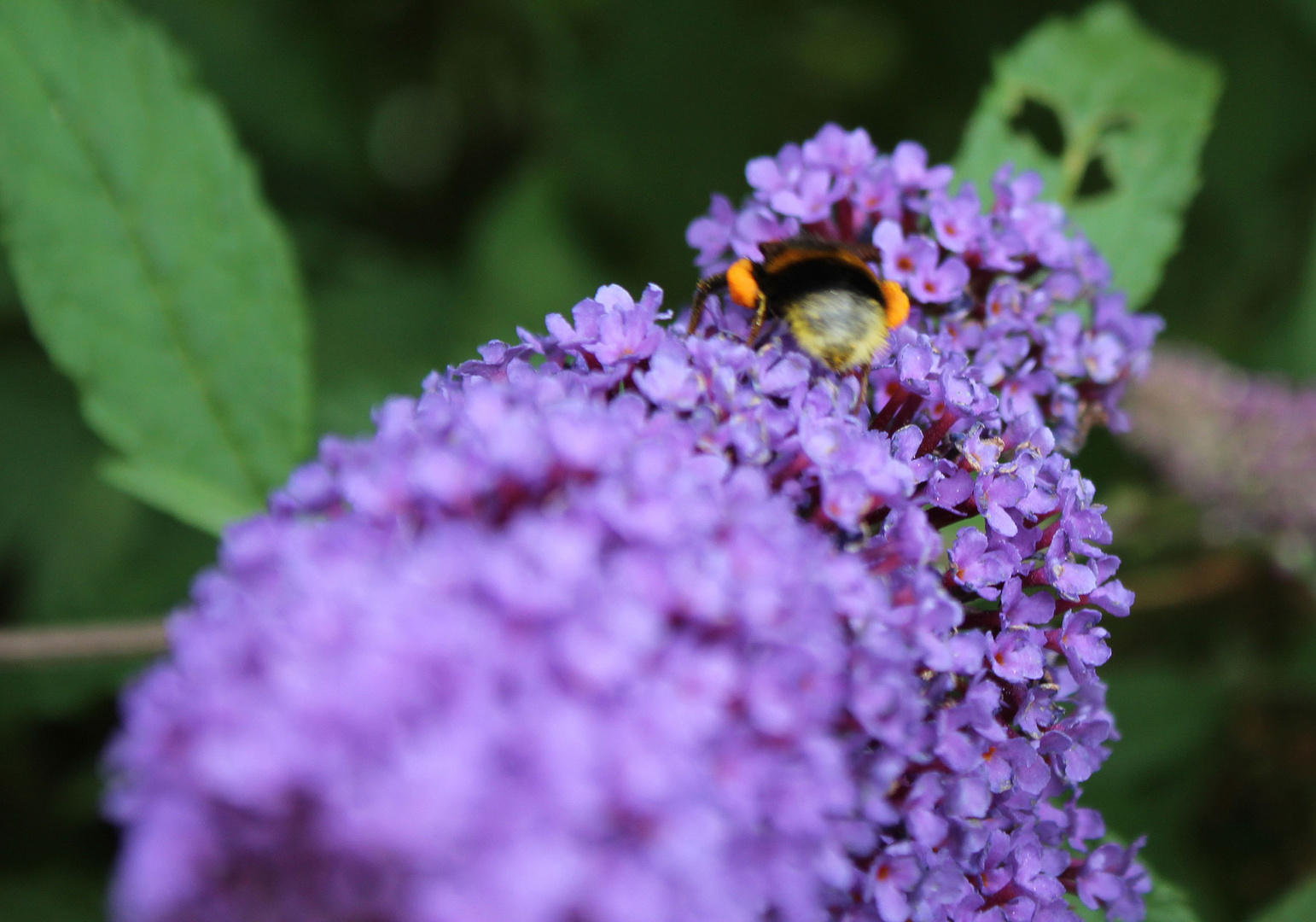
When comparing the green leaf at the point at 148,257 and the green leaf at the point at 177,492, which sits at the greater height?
the green leaf at the point at 148,257

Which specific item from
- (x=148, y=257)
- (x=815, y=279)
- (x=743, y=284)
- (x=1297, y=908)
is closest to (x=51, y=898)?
(x=148, y=257)

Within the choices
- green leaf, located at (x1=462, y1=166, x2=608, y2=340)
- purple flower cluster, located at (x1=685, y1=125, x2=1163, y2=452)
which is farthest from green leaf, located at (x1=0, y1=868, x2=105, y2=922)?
purple flower cluster, located at (x1=685, y1=125, x2=1163, y2=452)

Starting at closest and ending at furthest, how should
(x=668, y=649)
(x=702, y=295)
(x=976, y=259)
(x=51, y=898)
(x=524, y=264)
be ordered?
1. (x=668, y=649)
2. (x=702, y=295)
3. (x=976, y=259)
4. (x=51, y=898)
5. (x=524, y=264)

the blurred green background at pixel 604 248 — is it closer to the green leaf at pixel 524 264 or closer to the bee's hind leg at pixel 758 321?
the green leaf at pixel 524 264

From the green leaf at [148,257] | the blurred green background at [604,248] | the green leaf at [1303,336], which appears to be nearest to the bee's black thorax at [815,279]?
the green leaf at [148,257]

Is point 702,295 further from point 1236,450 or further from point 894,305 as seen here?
point 1236,450
